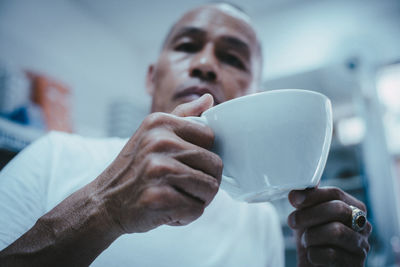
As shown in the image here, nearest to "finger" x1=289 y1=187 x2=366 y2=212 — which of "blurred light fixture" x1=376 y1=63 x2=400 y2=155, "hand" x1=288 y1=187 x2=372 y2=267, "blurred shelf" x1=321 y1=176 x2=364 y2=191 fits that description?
"hand" x1=288 y1=187 x2=372 y2=267

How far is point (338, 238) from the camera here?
513mm

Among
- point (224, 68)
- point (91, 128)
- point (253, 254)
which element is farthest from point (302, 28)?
point (253, 254)

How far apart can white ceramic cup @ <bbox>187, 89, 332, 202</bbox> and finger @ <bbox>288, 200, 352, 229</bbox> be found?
0.60 ft

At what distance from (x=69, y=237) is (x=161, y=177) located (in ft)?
0.47

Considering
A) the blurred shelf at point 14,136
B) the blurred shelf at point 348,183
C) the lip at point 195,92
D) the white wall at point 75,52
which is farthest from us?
the blurred shelf at point 348,183

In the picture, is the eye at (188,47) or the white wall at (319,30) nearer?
the eye at (188,47)

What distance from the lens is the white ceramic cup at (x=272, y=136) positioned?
0.34 metres

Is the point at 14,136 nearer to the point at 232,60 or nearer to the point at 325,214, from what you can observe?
the point at 232,60

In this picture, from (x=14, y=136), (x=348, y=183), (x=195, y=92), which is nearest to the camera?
(x=195, y=92)

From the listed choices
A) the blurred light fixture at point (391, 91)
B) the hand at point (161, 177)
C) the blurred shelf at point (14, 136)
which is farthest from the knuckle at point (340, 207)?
the blurred light fixture at point (391, 91)

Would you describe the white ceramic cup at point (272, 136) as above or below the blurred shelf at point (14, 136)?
above

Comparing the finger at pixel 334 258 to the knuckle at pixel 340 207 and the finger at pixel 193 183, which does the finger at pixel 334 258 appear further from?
the finger at pixel 193 183

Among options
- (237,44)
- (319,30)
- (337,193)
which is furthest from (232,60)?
(319,30)

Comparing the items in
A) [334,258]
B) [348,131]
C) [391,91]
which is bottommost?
[348,131]
